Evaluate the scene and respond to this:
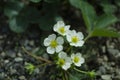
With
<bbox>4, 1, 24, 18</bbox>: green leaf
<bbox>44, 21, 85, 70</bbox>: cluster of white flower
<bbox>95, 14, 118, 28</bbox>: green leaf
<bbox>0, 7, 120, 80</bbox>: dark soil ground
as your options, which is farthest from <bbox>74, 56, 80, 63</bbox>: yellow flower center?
<bbox>4, 1, 24, 18</bbox>: green leaf

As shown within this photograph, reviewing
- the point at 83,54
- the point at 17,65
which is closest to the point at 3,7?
the point at 17,65

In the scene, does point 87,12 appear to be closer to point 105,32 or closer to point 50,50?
point 105,32

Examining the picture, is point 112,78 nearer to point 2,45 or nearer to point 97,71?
point 97,71

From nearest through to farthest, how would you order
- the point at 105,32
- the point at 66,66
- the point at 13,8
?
the point at 66,66 < the point at 105,32 < the point at 13,8

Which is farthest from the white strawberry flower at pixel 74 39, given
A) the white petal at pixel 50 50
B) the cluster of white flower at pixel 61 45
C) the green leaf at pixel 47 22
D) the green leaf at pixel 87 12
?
the green leaf at pixel 47 22

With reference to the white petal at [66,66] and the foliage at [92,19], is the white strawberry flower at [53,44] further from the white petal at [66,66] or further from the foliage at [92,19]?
the foliage at [92,19]

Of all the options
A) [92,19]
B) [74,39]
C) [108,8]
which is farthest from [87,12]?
[74,39]

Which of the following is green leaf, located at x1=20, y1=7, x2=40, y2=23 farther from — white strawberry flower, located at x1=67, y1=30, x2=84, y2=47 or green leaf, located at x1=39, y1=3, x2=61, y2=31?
white strawberry flower, located at x1=67, y1=30, x2=84, y2=47
